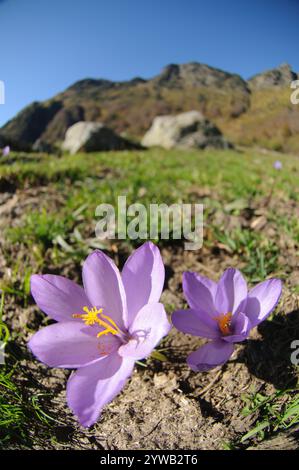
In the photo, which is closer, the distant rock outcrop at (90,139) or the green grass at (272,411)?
the green grass at (272,411)

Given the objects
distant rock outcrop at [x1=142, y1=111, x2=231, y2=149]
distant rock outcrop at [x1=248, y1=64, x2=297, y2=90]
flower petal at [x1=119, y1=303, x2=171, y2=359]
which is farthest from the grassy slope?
distant rock outcrop at [x1=142, y1=111, x2=231, y2=149]

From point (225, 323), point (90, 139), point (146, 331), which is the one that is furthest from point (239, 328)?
point (90, 139)

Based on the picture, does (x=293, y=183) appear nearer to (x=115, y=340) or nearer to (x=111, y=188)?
(x=111, y=188)

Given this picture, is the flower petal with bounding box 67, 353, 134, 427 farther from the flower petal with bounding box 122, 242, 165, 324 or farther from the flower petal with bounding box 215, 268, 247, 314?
the flower petal with bounding box 215, 268, 247, 314

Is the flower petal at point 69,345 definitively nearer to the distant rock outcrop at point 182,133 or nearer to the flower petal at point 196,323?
the flower petal at point 196,323

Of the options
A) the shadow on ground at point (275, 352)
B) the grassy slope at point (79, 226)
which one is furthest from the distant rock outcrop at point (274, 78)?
the shadow on ground at point (275, 352)

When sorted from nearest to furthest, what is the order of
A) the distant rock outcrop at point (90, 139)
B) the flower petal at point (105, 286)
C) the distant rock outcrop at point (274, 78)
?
the flower petal at point (105, 286) → the distant rock outcrop at point (274, 78) → the distant rock outcrop at point (90, 139)
